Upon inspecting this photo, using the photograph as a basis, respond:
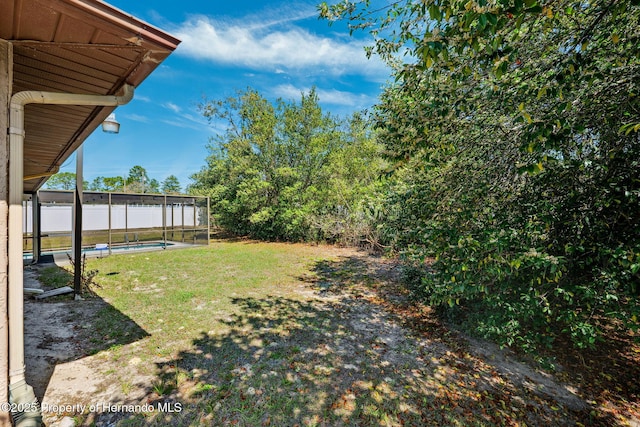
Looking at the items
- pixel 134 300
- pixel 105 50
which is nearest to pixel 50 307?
pixel 134 300

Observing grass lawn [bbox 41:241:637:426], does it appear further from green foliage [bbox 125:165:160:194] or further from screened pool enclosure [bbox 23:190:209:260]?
green foliage [bbox 125:165:160:194]

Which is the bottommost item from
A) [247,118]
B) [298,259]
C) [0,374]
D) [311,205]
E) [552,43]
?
[298,259]

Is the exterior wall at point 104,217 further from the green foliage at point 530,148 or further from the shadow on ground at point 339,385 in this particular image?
the green foliage at point 530,148

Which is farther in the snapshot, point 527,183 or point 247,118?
point 247,118

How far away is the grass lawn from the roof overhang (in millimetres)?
2636

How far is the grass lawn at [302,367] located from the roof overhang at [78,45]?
2.64 m

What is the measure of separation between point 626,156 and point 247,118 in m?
14.0

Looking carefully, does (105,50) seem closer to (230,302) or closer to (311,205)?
(230,302)

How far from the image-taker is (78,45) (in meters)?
1.59

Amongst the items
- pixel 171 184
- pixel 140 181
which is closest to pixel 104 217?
pixel 140 181

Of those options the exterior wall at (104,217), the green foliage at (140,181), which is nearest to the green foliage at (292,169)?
the exterior wall at (104,217)

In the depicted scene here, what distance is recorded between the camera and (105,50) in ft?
5.39

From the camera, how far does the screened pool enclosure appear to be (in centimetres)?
850

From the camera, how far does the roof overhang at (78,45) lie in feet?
4.39
